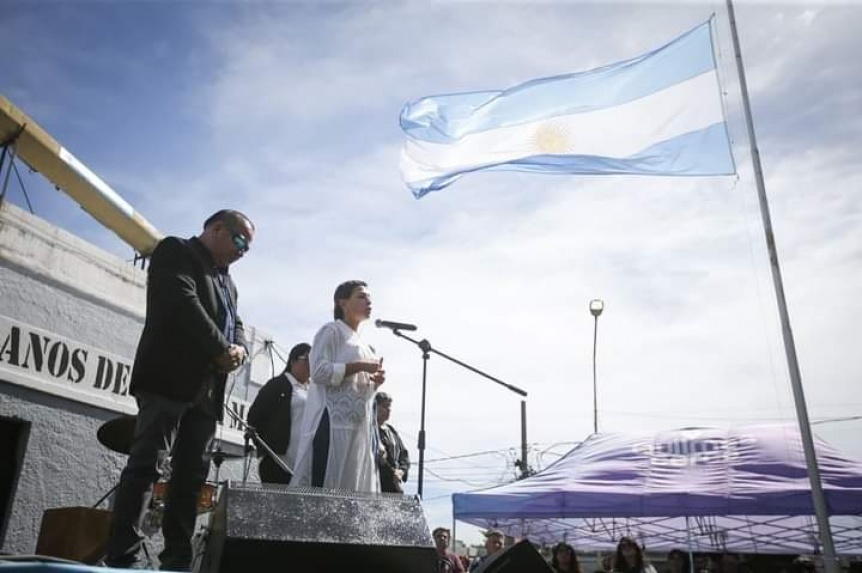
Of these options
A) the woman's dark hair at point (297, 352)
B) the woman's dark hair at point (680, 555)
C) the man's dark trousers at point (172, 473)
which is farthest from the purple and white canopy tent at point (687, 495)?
the man's dark trousers at point (172, 473)

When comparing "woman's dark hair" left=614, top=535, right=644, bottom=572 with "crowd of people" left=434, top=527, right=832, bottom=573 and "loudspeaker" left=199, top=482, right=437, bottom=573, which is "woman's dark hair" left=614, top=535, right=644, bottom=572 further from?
"loudspeaker" left=199, top=482, right=437, bottom=573

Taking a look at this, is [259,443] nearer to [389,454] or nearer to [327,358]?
[327,358]

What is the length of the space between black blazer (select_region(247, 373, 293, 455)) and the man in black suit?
4.43 ft

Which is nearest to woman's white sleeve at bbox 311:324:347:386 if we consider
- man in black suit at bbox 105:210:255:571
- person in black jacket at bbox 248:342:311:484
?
man in black suit at bbox 105:210:255:571

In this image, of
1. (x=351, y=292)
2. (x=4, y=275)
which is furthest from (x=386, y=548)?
(x=4, y=275)

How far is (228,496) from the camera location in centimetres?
201

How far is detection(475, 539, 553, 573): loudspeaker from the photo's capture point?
208 centimetres

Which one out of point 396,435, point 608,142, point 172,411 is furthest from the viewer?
point 608,142

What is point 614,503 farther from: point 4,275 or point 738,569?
point 4,275

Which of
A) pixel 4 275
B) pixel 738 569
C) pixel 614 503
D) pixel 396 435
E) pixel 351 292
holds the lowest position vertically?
pixel 738 569

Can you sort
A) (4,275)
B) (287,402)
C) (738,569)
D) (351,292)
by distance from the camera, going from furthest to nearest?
(738,569) < (4,275) < (287,402) < (351,292)

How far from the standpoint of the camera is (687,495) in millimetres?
6523

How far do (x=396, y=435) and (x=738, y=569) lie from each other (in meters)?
6.19

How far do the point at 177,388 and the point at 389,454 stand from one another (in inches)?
107
